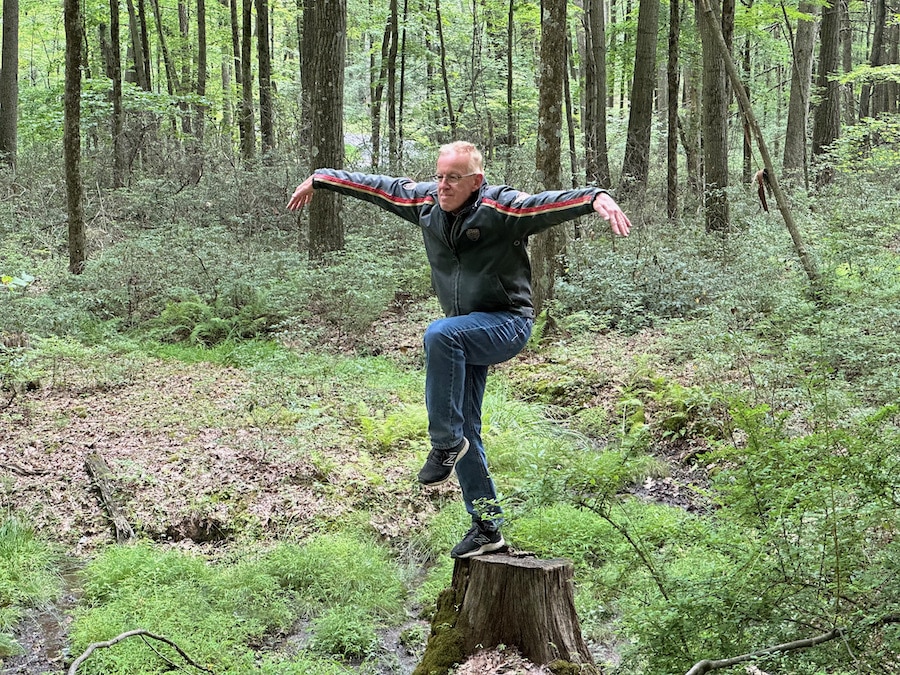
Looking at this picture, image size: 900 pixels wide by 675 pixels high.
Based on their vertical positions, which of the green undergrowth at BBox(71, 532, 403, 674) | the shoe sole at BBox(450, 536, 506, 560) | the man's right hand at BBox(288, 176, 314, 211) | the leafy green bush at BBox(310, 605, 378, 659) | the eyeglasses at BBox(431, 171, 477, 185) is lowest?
the leafy green bush at BBox(310, 605, 378, 659)

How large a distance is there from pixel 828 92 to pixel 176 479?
60.0ft

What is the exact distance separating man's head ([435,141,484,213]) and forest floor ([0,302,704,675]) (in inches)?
101

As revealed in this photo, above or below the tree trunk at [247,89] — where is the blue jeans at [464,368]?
below

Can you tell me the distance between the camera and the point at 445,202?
4.46 m

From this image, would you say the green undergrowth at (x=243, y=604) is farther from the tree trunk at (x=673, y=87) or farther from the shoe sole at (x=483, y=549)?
the tree trunk at (x=673, y=87)

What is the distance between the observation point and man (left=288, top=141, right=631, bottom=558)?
13.7ft

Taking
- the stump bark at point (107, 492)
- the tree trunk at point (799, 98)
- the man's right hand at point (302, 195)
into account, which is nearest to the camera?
the man's right hand at point (302, 195)

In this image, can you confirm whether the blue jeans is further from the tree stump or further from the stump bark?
the stump bark

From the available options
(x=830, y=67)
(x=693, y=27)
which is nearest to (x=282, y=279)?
(x=693, y=27)

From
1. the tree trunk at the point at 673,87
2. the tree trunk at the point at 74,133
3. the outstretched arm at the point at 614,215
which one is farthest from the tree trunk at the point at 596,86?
the outstretched arm at the point at 614,215

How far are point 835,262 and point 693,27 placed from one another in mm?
12125

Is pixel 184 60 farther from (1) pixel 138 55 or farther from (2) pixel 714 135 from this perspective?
(2) pixel 714 135

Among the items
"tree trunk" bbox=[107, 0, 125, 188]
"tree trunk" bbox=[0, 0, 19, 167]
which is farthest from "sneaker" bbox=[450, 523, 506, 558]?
"tree trunk" bbox=[0, 0, 19, 167]

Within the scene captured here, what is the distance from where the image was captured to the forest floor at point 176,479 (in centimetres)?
622
